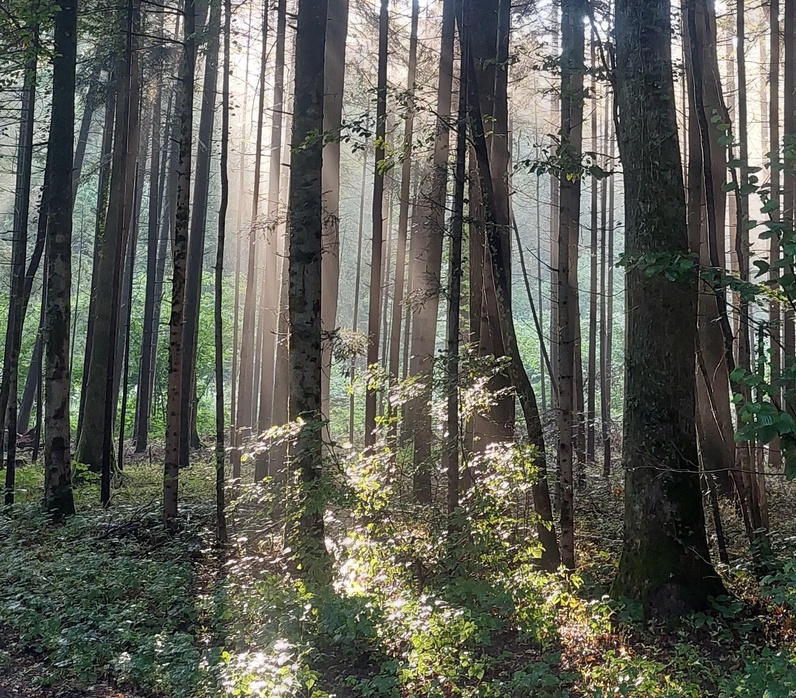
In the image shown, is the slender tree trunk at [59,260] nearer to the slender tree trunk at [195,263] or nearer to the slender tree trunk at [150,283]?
the slender tree trunk at [195,263]

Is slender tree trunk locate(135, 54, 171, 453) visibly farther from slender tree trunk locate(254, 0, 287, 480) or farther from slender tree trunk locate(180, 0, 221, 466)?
slender tree trunk locate(254, 0, 287, 480)

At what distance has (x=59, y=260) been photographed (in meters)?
9.83

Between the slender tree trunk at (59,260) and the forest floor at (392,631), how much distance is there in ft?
8.51

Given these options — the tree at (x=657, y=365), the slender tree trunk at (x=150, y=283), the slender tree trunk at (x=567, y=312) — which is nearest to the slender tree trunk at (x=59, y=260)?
the slender tree trunk at (x=150, y=283)

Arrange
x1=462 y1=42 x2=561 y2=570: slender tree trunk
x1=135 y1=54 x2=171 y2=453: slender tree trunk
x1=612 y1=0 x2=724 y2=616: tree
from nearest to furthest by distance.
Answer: x1=612 y1=0 x2=724 y2=616: tree → x1=462 y1=42 x2=561 y2=570: slender tree trunk → x1=135 y1=54 x2=171 y2=453: slender tree trunk

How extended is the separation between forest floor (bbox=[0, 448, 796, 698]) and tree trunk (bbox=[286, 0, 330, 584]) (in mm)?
903

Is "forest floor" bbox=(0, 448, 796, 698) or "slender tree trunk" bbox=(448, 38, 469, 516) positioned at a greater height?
"slender tree trunk" bbox=(448, 38, 469, 516)

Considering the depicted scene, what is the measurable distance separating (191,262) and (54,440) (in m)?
6.76

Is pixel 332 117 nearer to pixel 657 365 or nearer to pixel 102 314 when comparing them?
pixel 102 314

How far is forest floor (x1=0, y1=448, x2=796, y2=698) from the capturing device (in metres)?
4.49

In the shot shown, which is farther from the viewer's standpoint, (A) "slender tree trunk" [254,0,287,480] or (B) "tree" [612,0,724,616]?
(A) "slender tree trunk" [254,0,287,480]

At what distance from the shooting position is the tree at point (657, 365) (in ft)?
17.9

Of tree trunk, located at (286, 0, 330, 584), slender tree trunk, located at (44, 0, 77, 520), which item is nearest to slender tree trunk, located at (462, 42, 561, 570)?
tree trunk, located at (286, 0, 330, 584)

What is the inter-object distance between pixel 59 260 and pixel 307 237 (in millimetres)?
4980
